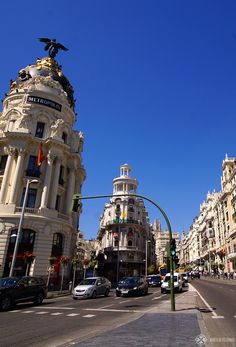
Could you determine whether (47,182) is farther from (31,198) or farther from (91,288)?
(91,288)

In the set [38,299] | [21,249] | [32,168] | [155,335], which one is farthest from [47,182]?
[155,335]

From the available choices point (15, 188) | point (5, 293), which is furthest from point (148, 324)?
point (15, 188)

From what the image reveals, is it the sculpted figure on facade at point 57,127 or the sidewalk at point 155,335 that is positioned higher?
the sculpted figure on facade at point 57,127

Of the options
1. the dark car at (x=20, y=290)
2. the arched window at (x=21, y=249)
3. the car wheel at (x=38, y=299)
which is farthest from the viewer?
the arched window at (x=21, y=249)

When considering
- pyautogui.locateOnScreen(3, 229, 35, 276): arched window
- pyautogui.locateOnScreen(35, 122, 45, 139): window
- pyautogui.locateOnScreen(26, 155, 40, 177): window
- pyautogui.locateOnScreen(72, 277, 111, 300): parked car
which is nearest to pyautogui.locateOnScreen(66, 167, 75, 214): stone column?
pyautogui.locateOnScreen(26, 155, 40, 177): window

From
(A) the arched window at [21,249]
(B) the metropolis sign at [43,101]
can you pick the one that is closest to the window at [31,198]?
(A) the arched window at [21,249]

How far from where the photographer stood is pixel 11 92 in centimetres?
4188

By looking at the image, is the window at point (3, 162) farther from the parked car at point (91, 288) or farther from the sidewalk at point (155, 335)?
the sidewalk at point (155, 335)

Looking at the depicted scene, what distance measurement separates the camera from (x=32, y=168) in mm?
37500

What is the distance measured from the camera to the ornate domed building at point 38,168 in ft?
108

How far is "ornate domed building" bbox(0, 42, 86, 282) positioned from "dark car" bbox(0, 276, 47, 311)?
551 inches

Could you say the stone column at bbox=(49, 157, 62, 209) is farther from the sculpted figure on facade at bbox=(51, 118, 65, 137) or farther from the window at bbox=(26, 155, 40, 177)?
the sculpted figure on facade at bbox=(51, 118, 65, 137)

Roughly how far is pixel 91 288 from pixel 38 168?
20.4 meters

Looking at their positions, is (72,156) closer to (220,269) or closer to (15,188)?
(15,188)
